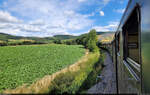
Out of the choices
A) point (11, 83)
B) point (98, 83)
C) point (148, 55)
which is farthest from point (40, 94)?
point (148, 55)

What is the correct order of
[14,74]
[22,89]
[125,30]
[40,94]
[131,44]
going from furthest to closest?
[14,74], [22,89], [40,94], [131,44], [125,30]

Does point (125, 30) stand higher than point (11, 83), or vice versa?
point (125, 30)

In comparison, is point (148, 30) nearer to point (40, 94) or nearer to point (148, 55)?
point (148, 55)

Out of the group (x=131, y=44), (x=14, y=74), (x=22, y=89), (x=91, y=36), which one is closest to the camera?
(x=131, y=44)

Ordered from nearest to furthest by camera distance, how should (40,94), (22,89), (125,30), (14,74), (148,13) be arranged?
(148,13)
(125,30)
(40,94)
(22,89)
(14,74)

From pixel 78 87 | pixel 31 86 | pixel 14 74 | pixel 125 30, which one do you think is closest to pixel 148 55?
pixel 125 30

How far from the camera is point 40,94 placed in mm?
6883

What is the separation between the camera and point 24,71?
10.7 m

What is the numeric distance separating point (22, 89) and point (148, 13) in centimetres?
870

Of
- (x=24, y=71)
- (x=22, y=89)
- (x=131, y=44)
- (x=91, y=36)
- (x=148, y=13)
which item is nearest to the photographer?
(x=148, y=13)

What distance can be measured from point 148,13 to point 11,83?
9.82 metres

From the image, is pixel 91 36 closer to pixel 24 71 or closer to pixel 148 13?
pixel 24 71


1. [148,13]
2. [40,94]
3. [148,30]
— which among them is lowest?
[40,94]

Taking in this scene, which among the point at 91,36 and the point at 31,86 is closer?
the point at 31,86
